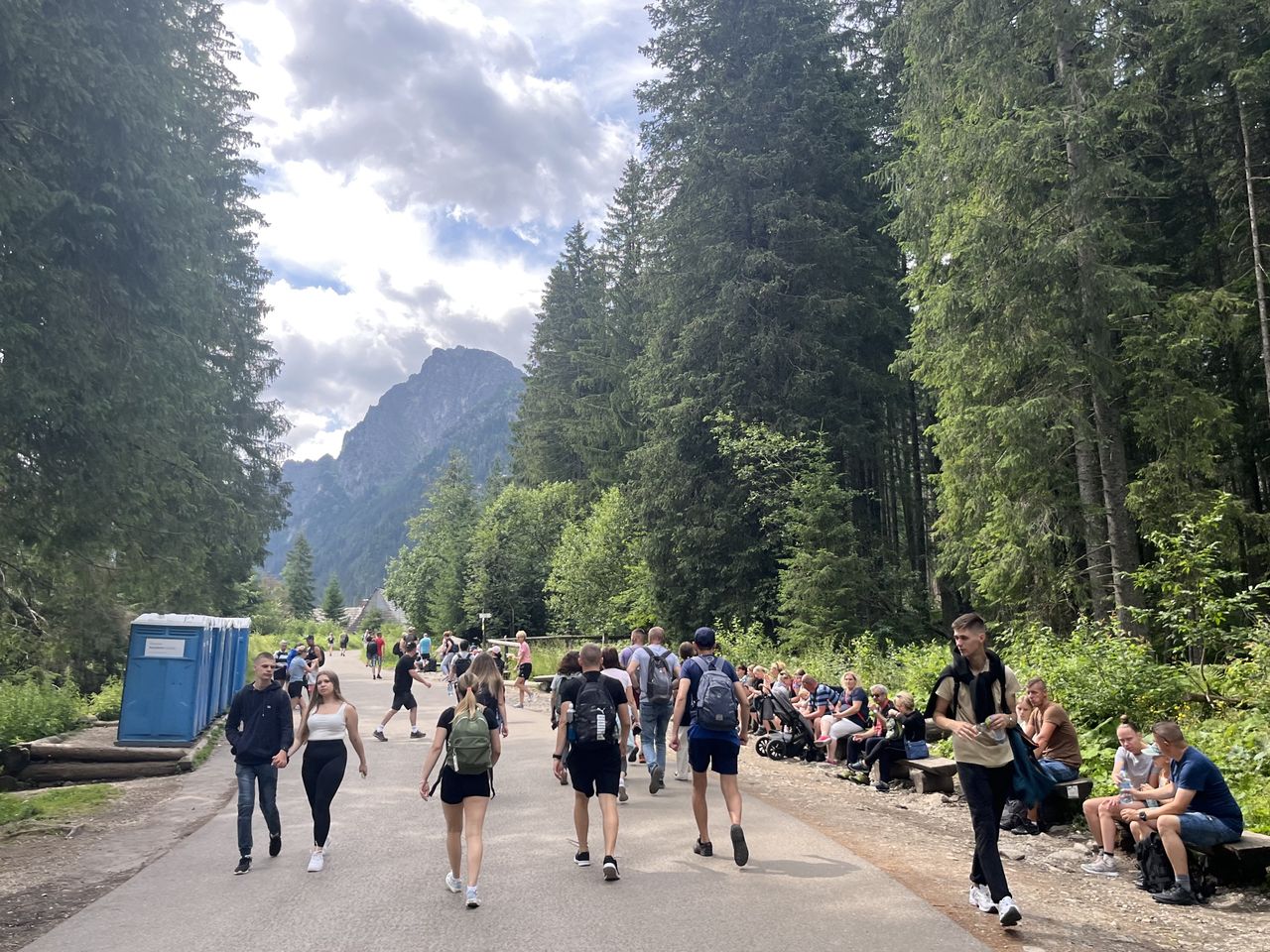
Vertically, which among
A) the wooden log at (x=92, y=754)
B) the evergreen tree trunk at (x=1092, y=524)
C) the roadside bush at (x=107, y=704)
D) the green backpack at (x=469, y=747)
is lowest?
the wooden log at (x=92, y=754)

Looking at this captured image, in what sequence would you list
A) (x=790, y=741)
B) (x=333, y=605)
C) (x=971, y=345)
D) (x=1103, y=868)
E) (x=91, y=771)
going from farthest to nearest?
1. (x=333, y=605)
2. (x=971, y=345)
3. (x=790, y=741)
4. (x=91, y=771)
5. (x=1103, y=868)

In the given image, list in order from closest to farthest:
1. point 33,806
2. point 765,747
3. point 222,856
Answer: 1. point 222,856
2. point 33,806
3. point 765,747

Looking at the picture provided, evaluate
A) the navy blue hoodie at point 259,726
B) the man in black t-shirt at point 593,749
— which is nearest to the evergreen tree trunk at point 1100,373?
the man in black t-shirt at point 593,749

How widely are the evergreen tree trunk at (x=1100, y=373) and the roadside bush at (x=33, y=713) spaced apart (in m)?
18.0

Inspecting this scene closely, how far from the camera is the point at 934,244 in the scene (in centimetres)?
1773

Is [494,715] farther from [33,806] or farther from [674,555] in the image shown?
[674,555]

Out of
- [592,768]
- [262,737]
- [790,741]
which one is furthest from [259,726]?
[790,741]

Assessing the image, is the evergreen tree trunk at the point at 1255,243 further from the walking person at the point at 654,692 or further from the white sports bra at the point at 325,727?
the white sports bra at the point at 325,727

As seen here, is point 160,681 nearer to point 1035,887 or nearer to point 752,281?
point 1035,887

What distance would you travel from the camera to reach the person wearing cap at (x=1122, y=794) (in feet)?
24.0

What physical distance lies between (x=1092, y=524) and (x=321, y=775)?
14.1 meters

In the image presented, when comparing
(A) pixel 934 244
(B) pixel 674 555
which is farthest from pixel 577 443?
(A) pixel 934 244

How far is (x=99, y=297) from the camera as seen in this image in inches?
470

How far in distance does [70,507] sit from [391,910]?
29.2 feet
